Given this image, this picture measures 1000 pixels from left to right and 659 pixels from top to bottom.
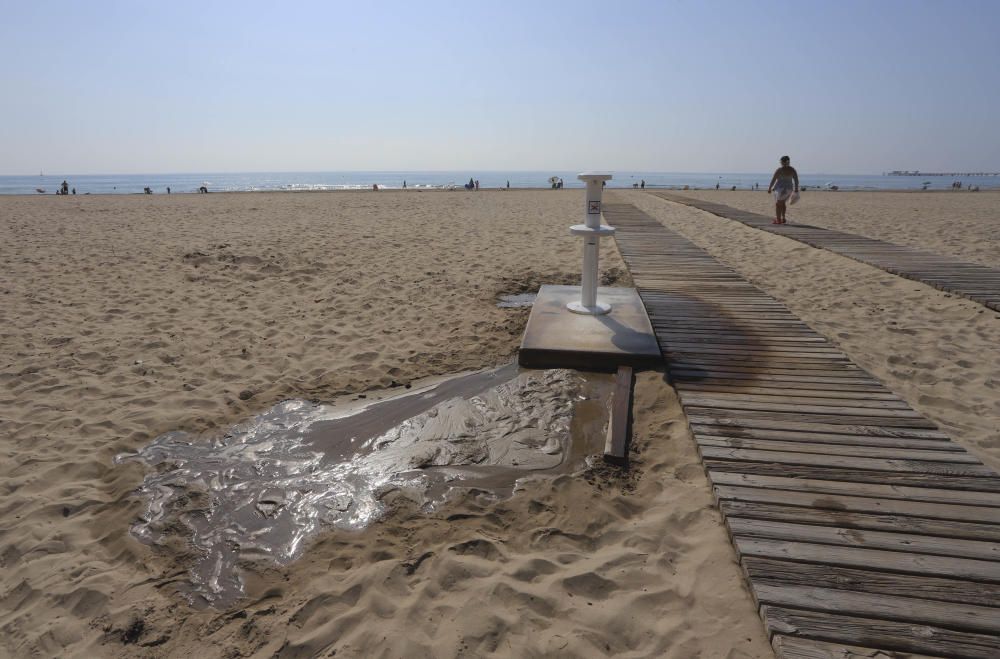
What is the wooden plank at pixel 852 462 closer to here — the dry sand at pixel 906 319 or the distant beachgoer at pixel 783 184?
the dry sand at pixel 906 319

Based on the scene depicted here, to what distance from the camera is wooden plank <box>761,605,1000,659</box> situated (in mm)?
1824

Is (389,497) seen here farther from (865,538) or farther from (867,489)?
(867,489)

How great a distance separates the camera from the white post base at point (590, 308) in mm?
5432

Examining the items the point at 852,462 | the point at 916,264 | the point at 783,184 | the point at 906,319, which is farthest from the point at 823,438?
the point at 783,184

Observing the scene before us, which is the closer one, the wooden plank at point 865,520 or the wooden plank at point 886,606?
the wooden plank at point 886,606

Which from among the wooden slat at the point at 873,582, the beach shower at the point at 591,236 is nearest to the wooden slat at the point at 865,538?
the wooden slat at the point at 873,582

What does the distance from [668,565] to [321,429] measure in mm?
2508

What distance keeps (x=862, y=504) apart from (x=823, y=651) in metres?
1.00

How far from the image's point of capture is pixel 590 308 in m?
5.50

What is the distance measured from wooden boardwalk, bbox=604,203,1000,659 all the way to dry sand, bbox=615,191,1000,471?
0.39 metres

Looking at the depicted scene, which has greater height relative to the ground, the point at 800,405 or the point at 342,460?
the point at 800,405

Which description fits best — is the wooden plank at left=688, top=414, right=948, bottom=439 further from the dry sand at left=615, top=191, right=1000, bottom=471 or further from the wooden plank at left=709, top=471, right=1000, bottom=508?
the wooden plank at left=709, top=471, right=1000, bottom=508

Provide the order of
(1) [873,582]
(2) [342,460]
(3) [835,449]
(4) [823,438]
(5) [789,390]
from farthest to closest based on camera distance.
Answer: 1. (5) [789,390]
2. (2) [342,460]
3. (4) [823,438]
4. (3) [835,449]
5. (1) [873,582]

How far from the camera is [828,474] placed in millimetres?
2797
